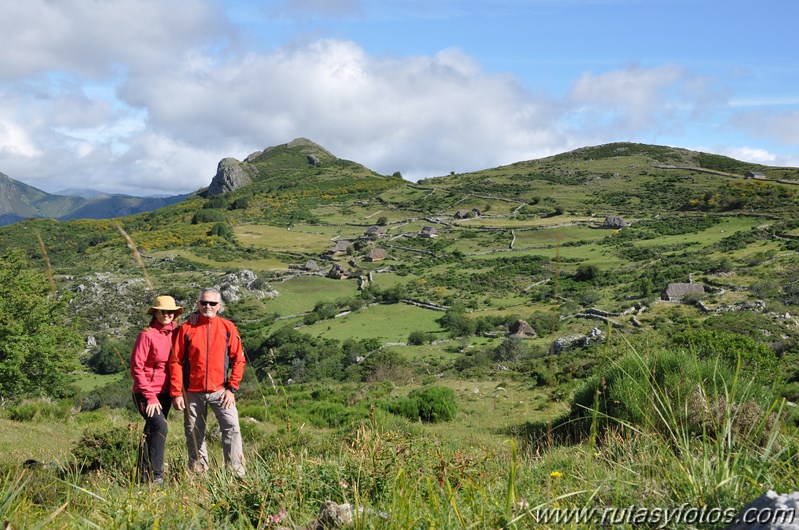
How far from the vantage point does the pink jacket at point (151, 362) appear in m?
4.90

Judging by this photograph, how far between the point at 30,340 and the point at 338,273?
35566 millimetres

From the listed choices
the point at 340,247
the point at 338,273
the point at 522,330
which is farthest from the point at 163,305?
the point at 340,247

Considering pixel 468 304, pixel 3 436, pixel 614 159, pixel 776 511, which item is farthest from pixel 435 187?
pixel 776 511

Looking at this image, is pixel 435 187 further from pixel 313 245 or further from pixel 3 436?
pixel 3 436

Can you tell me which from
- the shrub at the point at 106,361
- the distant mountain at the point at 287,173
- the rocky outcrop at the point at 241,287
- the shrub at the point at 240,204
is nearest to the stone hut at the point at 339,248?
the rocky outcrop at the point at 241,287

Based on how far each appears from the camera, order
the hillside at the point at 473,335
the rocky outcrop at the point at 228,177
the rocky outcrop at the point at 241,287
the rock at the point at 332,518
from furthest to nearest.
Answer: the rocky outcrop at the point at 228,177 → the rocky outcrop at the point at 241,287 → the hillside at the point at 473,335 → the rock at the point at 332,518

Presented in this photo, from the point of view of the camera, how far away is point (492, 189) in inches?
3723

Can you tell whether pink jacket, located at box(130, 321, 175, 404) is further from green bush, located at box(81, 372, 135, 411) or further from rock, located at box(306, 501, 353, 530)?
green bush, located at box(81, 372, 135, 411)

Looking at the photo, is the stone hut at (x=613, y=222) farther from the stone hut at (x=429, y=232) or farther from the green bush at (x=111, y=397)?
the green bush at (x=111, y=397)

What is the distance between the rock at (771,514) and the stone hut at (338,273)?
1994 inches

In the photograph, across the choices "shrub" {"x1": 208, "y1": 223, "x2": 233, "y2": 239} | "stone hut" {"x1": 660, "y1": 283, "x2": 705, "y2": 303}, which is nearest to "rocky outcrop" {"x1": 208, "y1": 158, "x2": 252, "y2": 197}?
"shrub" {"x1": 208, "y1": 223, "x2": 233, "y2": 239}

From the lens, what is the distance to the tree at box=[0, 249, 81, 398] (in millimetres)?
16750

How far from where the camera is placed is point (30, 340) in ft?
57.1

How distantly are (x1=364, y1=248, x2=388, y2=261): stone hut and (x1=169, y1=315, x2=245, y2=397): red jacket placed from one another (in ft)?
180
